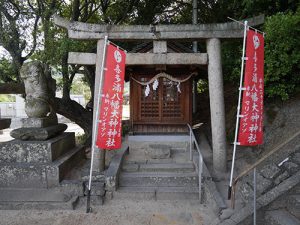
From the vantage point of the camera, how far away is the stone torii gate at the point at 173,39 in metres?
6.62

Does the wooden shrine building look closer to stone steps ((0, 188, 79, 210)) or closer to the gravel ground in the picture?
the gravel ground

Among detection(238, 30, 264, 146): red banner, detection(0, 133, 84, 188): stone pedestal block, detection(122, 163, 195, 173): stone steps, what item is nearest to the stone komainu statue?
detection(0, 133, 84, 188): stone pedestal block

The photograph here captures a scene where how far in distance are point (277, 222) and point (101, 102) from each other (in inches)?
163

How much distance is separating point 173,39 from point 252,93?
2.59 meters

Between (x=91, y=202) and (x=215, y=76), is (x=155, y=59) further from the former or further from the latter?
(x=91, y=202)

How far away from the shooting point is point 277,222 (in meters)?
4.10

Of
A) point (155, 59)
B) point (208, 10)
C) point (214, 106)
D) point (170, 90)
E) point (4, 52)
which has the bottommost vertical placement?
point (214, 106)

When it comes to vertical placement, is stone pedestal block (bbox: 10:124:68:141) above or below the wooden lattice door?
below

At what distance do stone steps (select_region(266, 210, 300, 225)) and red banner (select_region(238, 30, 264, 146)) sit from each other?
1596 millimetres

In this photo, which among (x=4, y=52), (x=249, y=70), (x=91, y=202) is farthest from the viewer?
(x=4, y=52)

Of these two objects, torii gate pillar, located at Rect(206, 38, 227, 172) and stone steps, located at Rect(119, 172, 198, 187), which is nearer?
stone steps, located at Rect(119, 172, 198, 187)

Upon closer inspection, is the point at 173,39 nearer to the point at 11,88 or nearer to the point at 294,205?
the point at 294,205

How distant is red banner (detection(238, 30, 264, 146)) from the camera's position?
5.46 metres

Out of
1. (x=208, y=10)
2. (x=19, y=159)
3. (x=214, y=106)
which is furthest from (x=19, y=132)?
(x=208, y=10)
